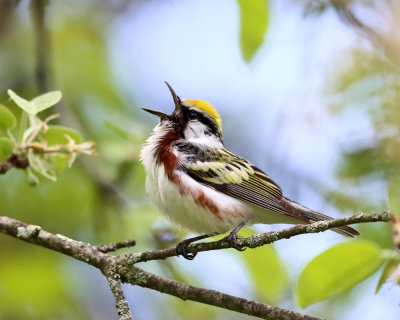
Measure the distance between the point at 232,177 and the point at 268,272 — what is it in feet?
3.97

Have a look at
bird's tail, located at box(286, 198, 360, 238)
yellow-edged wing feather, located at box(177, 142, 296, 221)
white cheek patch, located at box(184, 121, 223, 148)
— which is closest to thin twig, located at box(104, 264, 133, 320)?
yellow-edged wing feather, located at box(177, 142, 296, 221)

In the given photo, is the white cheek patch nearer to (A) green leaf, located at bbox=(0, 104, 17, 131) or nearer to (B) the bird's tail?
(B) the bird's tail

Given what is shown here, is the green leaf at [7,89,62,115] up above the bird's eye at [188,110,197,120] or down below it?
below

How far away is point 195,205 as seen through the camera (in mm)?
3992

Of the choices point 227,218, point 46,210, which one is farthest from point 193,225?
point 46,210

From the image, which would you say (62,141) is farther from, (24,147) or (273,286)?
(273,286)

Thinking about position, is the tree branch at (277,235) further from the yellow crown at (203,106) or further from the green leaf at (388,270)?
the yellow crown at (203,106)

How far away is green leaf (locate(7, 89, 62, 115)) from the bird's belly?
117 centimetres

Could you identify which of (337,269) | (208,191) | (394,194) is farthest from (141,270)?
(394,194)

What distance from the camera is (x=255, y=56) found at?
310 centimetres

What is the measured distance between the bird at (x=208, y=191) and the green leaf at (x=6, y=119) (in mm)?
1194

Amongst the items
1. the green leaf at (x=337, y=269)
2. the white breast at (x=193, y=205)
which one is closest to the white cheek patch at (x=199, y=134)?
the white breast at (x=193, y=205)

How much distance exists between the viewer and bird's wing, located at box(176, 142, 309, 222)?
Answer: 13.3ft

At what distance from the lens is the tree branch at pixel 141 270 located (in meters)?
2.72
